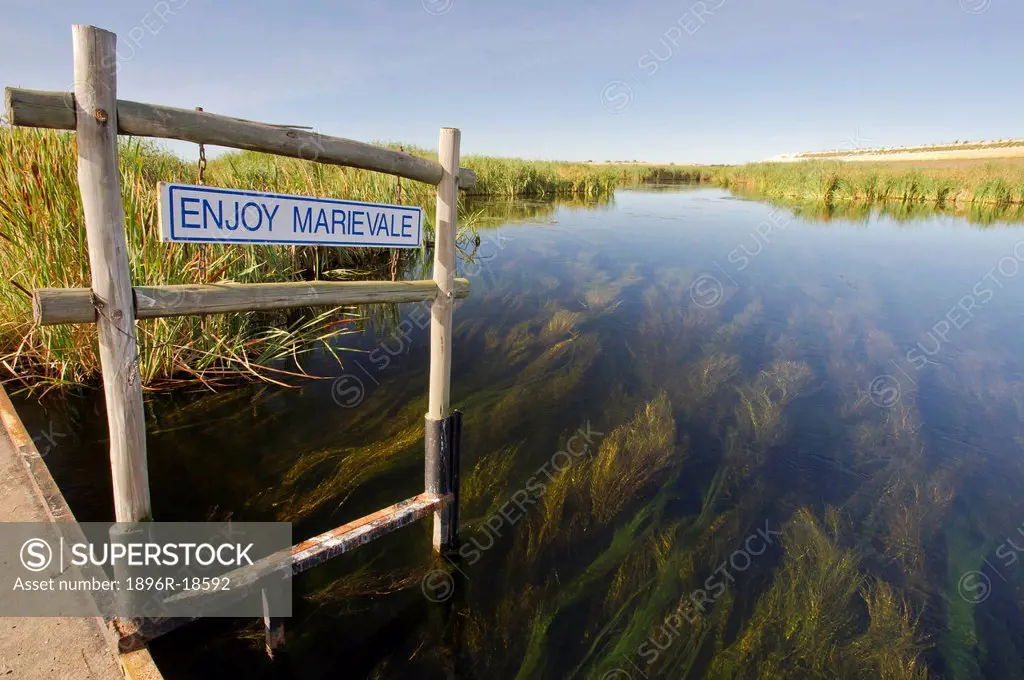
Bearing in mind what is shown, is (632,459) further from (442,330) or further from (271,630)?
(271,630)

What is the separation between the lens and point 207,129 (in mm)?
1619

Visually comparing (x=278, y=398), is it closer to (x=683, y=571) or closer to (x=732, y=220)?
(x=683, y=571)

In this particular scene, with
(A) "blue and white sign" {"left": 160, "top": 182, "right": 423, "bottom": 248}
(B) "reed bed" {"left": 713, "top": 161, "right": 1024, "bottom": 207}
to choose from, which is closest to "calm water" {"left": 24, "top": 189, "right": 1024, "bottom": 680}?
(A) "blue and white sign" {"left": 160, "top": 182, "right": 423, "bottom": 248}

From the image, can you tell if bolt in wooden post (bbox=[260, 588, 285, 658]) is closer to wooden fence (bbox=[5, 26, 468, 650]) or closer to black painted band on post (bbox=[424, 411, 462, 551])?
wooden fence (bbox=[5, 26, 468, 650])

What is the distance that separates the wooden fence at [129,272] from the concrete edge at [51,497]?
57mm

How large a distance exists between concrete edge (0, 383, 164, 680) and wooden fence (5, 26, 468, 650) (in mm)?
57

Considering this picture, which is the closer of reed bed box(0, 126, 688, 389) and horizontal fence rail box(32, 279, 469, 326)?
horizontal fence rail box(32, 279, 469, 326)

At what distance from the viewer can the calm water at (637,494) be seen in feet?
7.39

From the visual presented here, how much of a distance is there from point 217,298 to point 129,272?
25 cm

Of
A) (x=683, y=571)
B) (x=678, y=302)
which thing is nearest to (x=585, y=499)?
(x=683, y=571)

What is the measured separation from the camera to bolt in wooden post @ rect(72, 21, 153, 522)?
1.40 metres

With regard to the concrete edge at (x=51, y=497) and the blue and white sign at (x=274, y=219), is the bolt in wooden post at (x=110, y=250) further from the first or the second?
the concrete edge at (x=51, y=497)

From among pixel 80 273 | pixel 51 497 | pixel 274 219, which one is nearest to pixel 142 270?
pixel 80 273

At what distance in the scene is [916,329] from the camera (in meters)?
6.83
